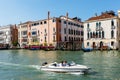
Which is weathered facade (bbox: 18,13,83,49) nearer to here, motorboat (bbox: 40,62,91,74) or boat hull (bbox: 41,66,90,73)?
motorboat (bbox: 40,62,91,74)

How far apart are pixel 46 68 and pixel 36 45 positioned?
5348 centimetres

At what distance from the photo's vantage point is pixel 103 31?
57844mm

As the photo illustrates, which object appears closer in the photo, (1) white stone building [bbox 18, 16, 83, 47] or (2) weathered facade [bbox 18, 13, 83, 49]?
(2) weathered facade [bbox 18, 13, 83, 49]

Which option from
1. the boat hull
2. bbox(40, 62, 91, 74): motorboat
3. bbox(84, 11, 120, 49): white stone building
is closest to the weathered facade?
bbox(84, 11, 120, 49): white stone building

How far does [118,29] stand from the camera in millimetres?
56188

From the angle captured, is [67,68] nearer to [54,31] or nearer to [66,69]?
[66,69]

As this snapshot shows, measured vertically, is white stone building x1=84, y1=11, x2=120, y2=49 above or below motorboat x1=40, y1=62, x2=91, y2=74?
above

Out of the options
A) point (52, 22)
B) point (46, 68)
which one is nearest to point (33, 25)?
point (52, 22)

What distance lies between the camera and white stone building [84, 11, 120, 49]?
2186 inches

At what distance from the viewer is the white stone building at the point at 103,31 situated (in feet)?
182

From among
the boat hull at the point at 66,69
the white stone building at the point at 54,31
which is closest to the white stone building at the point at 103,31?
the white stone building at the point at 54,31

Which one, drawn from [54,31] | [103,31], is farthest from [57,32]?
[103,31]

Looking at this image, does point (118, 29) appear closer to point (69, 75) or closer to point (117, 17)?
point (117, 17)

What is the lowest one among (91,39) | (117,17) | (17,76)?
(17,76)
